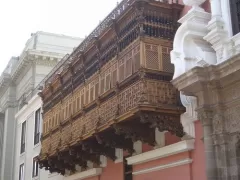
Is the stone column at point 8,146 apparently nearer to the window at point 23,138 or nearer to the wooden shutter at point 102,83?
the window at point 23,138

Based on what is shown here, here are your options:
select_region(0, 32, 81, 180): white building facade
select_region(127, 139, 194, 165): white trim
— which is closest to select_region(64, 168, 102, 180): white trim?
select_region(127, 139, 194, 165): white trim

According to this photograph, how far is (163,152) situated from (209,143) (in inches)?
77.4

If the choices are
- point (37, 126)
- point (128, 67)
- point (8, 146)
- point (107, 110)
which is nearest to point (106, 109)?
point (107, 110)

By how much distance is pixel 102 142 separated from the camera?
13.6 m

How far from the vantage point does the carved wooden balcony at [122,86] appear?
36.9ft

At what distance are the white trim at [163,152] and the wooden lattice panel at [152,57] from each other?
1.92 meters

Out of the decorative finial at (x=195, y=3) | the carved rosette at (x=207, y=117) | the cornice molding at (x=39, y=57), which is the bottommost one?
the carved rosette at (x=207, y=117)

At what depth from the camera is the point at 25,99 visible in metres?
29.7

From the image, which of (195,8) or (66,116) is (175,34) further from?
(66,116)

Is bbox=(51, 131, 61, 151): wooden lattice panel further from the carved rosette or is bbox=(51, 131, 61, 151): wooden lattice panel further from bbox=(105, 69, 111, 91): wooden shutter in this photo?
the carved rosette

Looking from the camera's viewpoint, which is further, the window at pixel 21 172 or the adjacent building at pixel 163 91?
the window at pixel 21 172

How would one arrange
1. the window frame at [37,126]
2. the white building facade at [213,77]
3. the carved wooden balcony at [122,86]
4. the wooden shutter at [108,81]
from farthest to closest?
the window frame at [37,126]
the wooden shutter at [108,81]
the carved wooden balcony at [122,86]
the white building facade at [213,77]

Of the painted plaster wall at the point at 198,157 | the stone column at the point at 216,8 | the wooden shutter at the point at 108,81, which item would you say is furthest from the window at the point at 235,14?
the wooden shutter at the point at 108,81

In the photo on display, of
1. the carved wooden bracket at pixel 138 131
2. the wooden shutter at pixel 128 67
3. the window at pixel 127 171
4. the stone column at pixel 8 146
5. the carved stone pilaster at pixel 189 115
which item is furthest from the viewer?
the stone column at pixel 8 146
